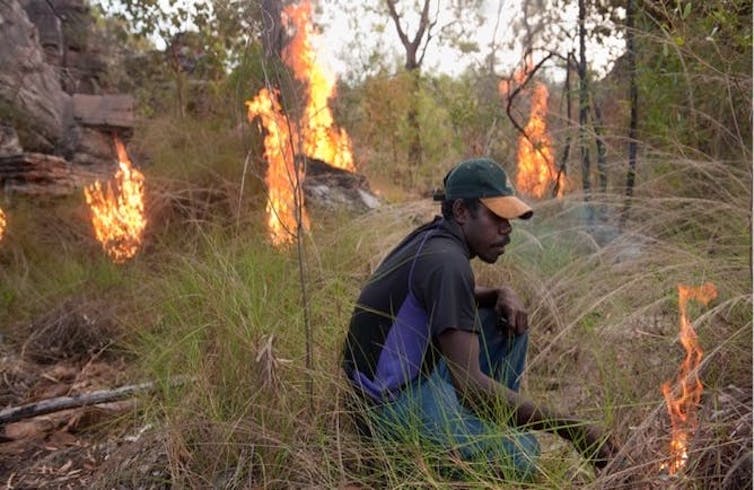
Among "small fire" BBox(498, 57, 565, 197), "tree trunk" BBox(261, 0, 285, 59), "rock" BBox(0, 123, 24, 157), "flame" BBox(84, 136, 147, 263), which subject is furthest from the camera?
"rock" BBox(0, 123, 24, 157)

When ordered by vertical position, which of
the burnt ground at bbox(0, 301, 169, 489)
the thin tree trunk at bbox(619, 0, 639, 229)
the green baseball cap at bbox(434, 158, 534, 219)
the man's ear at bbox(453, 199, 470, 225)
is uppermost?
the thin tree trunk at bbox(619, 0, 639, 229)

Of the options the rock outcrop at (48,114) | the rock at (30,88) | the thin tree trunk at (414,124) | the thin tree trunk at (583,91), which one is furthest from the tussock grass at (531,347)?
the thin tree trunk at (414,124)

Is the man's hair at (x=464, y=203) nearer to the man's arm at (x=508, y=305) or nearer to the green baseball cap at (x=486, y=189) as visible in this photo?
the green baseball cap at (x=486, y=189)

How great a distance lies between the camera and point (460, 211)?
264cm

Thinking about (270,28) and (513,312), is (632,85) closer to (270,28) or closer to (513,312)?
(513,312)

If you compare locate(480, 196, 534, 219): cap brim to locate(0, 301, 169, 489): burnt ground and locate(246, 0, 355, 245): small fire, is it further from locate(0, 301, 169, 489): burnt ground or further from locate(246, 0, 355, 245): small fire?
locate(246, 0, 355, 245): small fire

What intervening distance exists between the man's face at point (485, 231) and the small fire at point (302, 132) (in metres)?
1.67

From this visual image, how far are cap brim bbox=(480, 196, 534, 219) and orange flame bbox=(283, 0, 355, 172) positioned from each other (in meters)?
3.73

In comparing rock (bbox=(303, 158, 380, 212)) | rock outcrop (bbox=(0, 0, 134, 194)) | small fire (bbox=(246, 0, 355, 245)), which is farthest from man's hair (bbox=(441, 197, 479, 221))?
rock outcrop (bbox=(0, 0, 134, 194))

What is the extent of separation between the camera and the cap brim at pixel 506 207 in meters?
2.56

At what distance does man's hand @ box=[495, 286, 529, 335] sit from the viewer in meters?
2.80

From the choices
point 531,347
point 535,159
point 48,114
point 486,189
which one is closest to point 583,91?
point 535,159

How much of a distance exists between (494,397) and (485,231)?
62 cm

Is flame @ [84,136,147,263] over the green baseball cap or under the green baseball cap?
under
